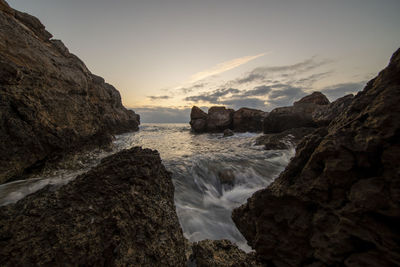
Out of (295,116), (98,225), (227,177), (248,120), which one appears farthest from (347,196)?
(248,120)

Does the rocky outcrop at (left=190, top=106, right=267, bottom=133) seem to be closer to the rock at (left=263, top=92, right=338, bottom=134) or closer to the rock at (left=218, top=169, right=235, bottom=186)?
the rock at (left=263, top=92, right=338, bottom=134)

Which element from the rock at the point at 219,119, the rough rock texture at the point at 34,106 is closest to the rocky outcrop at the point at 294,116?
the rock at the point at 219,119

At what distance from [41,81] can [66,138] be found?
5.79 ft

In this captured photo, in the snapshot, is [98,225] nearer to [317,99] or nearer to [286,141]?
[286,141]

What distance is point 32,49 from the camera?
4828mm

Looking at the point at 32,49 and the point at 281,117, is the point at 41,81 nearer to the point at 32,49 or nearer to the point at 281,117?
the point at 32,49

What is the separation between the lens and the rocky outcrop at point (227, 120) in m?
26.4

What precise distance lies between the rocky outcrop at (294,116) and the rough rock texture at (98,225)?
1626 cm

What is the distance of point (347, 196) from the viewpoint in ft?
4.73

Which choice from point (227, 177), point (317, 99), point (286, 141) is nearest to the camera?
point (227, 177)

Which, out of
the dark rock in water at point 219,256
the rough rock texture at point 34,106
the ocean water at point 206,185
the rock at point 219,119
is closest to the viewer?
the dark rock in water at point 219,256

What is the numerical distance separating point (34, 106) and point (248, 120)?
25.8 meters

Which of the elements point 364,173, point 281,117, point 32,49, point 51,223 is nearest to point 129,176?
point 51,223

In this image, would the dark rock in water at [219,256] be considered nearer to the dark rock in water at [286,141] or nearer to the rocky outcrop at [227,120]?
the dark rock in water at [286,141]
